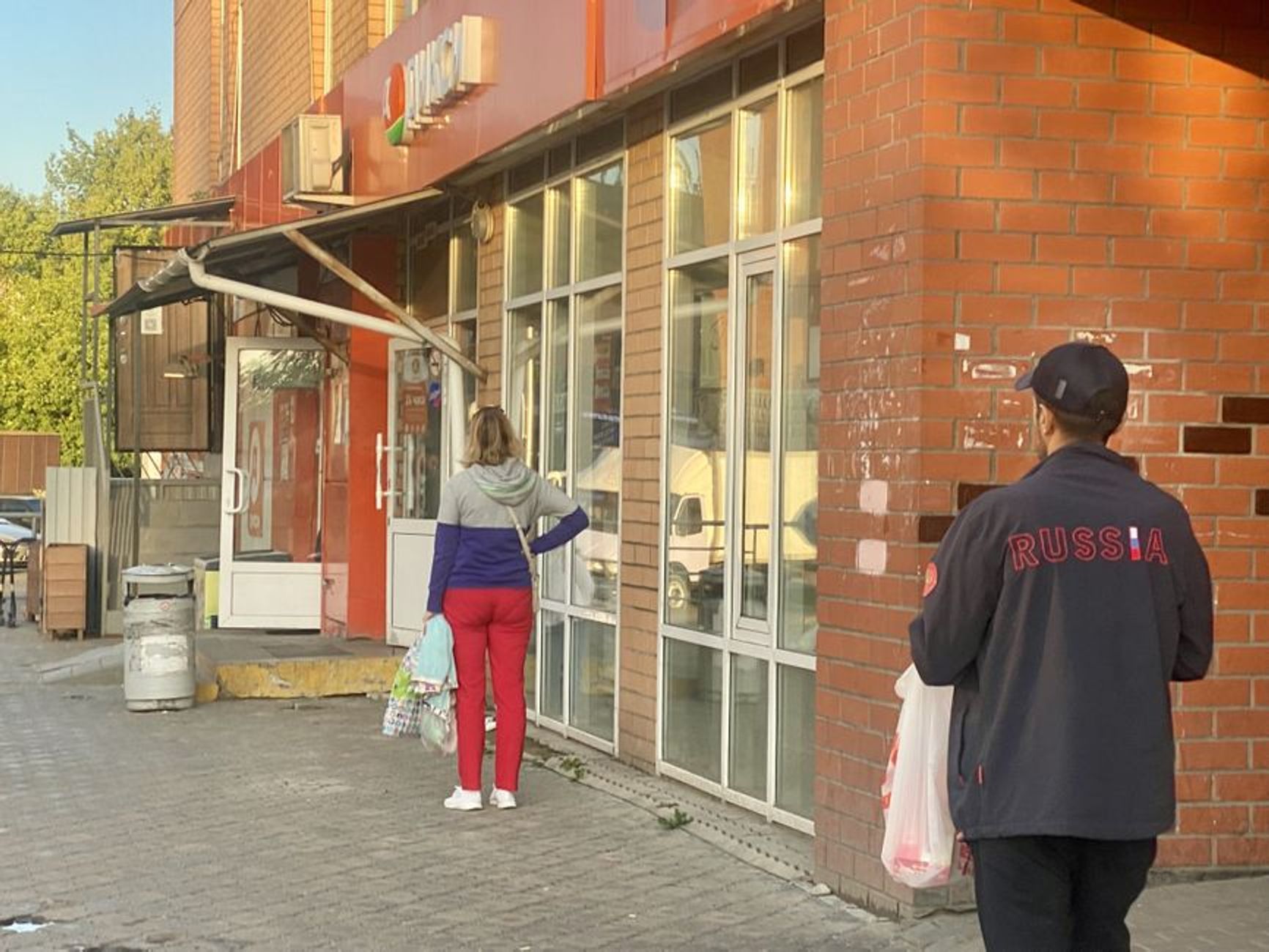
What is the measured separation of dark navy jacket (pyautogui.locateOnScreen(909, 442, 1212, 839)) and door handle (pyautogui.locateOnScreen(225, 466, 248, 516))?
12279 mm

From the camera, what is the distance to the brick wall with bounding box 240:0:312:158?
17469mm

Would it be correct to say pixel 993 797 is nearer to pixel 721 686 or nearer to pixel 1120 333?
pixel 1120 333

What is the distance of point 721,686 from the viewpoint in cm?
836

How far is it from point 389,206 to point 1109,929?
9.25 meters

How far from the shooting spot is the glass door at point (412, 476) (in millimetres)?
13273

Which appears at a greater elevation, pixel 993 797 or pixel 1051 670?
pixel 1051 670

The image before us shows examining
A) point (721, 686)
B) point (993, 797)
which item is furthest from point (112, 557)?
point (993, 797)

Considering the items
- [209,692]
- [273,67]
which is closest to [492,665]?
[209,692]

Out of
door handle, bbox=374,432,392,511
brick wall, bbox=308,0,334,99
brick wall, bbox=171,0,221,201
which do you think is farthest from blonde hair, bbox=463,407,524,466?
brick wall, bbox=171,0,221,201

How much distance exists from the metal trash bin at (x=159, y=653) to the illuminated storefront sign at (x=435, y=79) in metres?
3.27

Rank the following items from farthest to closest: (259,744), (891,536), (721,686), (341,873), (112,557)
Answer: (112,557) → (259,744) → (721,686) → (341,873) → (891,536)

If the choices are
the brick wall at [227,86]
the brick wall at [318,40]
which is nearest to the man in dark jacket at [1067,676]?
the brick wall at [318,40]

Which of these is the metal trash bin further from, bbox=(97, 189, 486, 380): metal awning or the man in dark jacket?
the man in dark jacket

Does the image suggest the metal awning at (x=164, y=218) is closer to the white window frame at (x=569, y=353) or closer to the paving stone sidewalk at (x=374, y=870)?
the white window frame at (x=569, y=353)
